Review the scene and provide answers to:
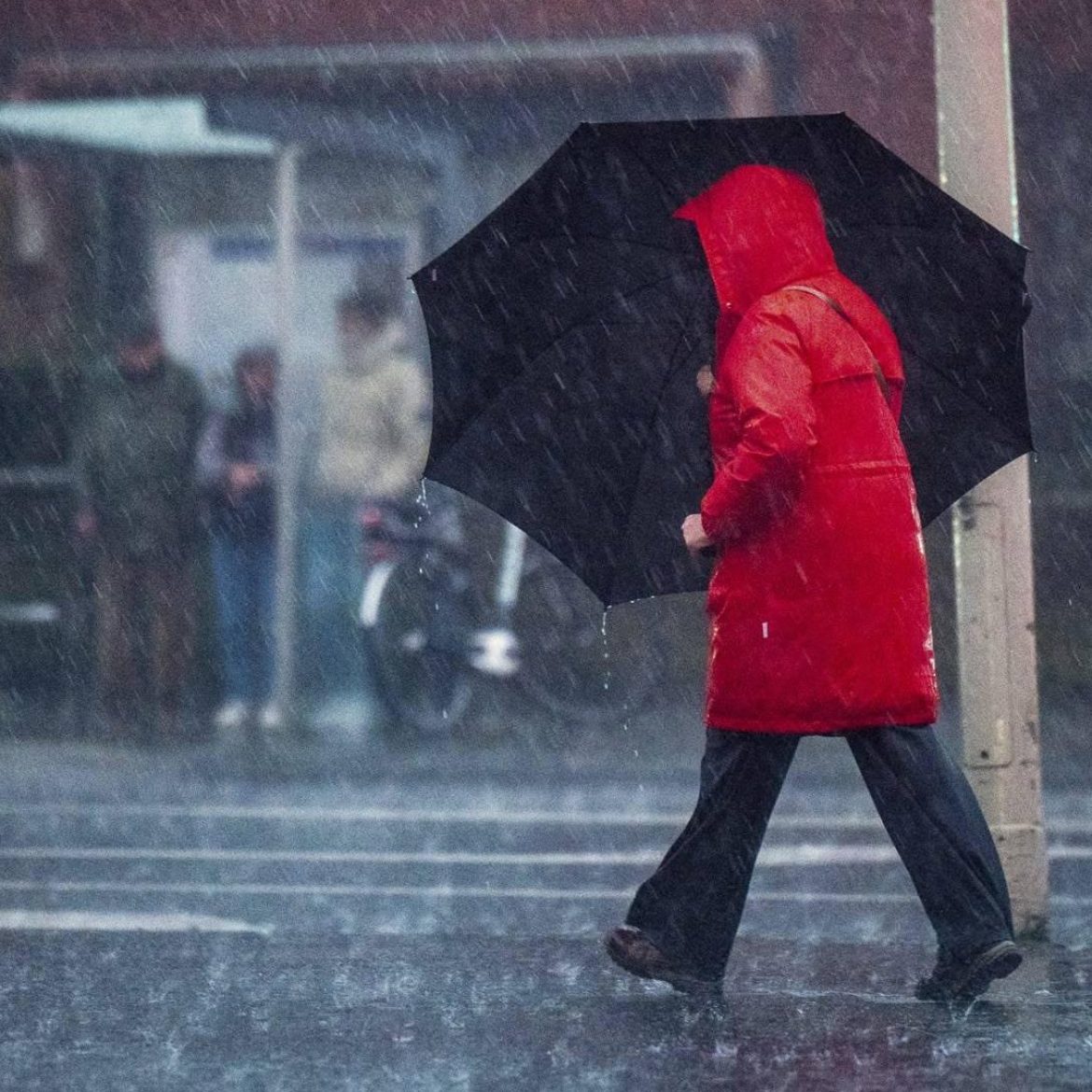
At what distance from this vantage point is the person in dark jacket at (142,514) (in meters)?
12.7

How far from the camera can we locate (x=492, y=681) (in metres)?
12.8

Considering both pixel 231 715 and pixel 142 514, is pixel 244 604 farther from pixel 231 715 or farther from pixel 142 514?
pixel 142 514

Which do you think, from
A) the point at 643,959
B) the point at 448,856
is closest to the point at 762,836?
the point at 643,959

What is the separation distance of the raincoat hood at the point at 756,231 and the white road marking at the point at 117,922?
101 inches

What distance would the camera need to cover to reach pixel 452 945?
6.71m

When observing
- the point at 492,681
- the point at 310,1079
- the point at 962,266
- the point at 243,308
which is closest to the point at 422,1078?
the point at 310,1079

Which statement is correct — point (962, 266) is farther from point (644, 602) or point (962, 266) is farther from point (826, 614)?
point (644, 602)

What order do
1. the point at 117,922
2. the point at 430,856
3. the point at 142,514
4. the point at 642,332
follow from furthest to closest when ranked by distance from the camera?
the point at 142,514
the point at 430,856
the point at 117,922
the point at 642,332

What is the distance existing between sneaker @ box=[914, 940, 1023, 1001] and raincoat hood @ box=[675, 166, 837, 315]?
1.56 m

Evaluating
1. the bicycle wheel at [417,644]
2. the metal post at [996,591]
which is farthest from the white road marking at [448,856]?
the bicycle wheel at [417,644]

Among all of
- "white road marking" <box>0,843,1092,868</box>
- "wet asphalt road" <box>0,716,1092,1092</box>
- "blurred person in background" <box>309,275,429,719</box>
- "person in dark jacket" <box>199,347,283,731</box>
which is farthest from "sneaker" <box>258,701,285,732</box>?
"white road marking" <box>0,843,1092,868</box>

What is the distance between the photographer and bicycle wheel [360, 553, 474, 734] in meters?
12.6

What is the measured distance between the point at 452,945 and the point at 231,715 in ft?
20.6

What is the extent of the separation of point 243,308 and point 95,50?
74.7 inches
